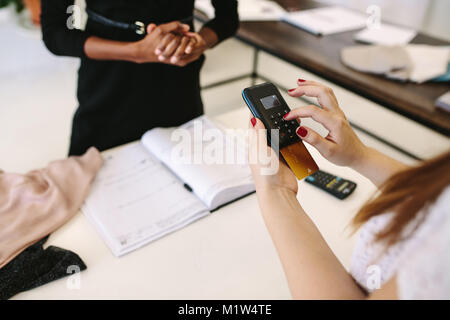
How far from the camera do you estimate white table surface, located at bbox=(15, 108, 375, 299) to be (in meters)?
0.68

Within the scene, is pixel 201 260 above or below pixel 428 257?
below

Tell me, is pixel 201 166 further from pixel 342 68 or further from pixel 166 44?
pixel 342 68

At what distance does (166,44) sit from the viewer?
94cm

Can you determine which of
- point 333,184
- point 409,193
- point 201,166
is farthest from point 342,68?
point 409,193

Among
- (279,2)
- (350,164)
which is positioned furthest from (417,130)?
(350,164)

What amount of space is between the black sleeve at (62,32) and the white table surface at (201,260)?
1.43ft

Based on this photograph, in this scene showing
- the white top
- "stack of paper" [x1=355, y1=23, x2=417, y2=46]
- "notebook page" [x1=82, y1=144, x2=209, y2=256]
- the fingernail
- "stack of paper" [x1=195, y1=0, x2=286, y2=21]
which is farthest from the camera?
"stack of paper" [x1=195, y1=0, x2=286, y2=21]

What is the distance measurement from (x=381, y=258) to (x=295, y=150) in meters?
0.24

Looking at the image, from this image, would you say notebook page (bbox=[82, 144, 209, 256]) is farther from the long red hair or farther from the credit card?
the long red hair

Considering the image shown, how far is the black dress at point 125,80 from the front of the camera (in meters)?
0.99

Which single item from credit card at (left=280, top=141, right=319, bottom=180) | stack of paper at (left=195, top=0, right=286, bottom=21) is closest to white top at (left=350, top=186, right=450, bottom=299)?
credit card at (left=280, top=141, right=319, bottom=180)

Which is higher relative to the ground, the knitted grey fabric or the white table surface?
the knitted grey fabric

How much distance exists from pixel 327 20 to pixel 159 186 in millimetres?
1253

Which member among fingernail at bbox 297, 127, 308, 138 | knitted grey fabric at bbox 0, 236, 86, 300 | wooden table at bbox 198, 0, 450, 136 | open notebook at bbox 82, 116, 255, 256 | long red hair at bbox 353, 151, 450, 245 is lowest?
knitted grey fabric at bbox 0, 236, 86, 300
